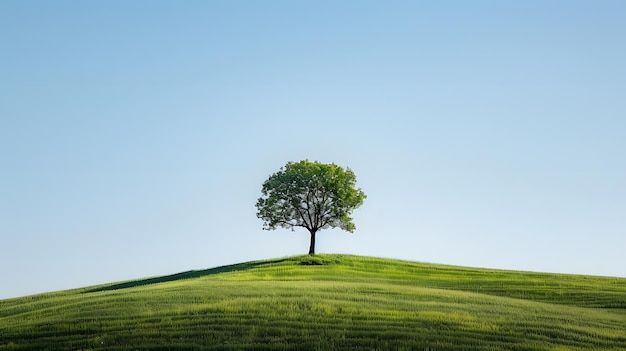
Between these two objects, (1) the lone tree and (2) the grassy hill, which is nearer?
(2) the grassy hill

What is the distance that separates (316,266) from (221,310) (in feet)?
108

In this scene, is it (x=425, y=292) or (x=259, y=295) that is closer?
(x=259, y=295)

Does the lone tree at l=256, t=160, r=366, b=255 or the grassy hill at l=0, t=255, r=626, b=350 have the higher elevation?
the lone tree at l=256, t=160, r=366, b=255

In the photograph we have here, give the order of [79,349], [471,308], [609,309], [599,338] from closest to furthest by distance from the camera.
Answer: [79,349], [599,338], [471,308], [609,309]

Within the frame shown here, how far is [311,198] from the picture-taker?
67062mm

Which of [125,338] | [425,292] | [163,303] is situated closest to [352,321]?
[125,338]

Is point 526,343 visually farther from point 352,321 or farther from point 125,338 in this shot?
point 125,338

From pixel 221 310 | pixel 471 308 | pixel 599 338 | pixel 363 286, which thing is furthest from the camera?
pixel 363 286

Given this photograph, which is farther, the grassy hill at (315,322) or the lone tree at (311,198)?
the lone tree at (311,198)

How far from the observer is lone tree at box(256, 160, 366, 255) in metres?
66.7

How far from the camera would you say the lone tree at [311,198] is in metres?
66.7

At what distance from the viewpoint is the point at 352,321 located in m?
23.7

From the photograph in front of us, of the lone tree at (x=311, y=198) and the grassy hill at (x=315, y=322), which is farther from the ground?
the lone tree at (x=311, y=198)

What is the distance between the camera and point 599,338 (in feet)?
77.5
